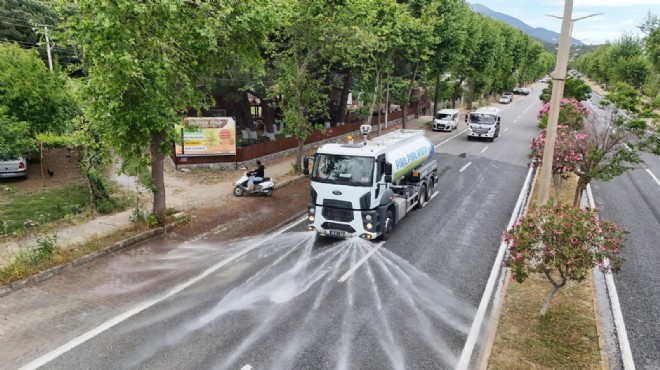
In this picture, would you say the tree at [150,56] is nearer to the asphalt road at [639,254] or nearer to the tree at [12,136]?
the tree at [12,136]

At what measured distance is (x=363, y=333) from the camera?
351 inches

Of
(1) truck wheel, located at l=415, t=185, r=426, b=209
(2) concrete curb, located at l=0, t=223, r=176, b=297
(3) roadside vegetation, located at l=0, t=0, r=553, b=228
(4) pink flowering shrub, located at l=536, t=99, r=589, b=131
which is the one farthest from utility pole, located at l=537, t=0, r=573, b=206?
(2) concrete curb, located at l=0, t=223, r=176, b=297

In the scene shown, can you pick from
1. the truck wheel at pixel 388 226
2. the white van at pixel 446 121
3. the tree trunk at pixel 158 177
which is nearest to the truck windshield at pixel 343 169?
the truck wheel at pixel 388 226

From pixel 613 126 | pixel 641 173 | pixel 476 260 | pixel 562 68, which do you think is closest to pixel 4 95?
pixel 476 260

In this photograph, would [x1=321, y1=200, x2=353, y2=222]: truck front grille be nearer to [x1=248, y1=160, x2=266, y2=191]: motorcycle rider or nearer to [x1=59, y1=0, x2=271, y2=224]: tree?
[x1=59, y1=0, x2=271, y2=224]: tree

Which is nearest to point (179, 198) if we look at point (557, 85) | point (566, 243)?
point (557, 85)

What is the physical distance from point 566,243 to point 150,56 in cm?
1126

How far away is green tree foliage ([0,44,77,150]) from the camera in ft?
64.6

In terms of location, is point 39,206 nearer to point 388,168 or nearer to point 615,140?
point 388,168

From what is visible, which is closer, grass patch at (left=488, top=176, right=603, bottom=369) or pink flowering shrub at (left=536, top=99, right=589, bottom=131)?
grass patch at (left=488, top=176, right=603, bottom=369)

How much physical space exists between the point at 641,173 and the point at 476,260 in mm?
18353

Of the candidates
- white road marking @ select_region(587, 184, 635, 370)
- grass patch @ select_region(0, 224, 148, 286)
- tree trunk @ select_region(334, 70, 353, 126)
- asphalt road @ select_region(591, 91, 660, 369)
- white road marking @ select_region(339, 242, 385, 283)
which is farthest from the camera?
tree trunk @ select_region(334, 70, 353, 126)

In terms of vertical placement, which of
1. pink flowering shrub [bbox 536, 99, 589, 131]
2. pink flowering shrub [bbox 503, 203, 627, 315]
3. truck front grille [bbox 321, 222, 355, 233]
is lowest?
truck front grille [bbox 321, 222, 355, 233]

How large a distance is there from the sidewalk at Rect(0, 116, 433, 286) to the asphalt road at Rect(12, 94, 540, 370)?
9.92 feet
